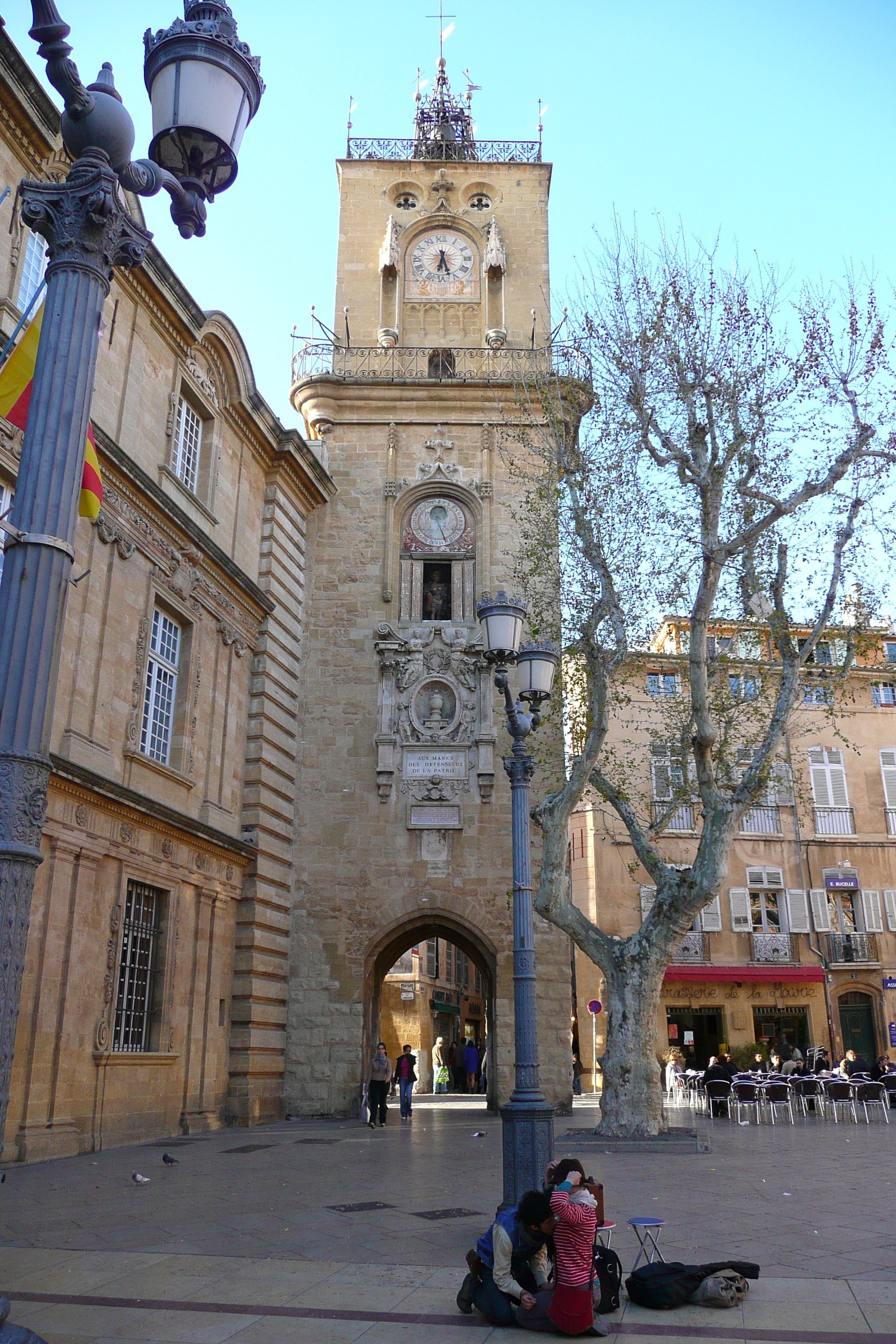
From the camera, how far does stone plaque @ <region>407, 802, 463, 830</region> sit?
2038 centimetres

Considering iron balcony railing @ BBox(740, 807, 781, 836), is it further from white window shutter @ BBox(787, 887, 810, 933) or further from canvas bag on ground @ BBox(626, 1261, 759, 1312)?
canvas bag on ground @ BBox(626, 1261, 759, 1312)

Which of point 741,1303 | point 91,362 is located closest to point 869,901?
point 741,1303

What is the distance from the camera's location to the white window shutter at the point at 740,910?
29.5 m

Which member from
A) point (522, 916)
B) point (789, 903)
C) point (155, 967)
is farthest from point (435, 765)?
point (789, 903)

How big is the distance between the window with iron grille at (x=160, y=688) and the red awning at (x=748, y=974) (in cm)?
1720

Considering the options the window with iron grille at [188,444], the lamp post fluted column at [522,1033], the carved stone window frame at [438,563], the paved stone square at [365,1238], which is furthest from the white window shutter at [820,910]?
the lamp post fluted column at [522,1033]

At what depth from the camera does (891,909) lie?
98.2 ft

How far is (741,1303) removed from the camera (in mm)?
6121

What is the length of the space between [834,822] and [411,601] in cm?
1587

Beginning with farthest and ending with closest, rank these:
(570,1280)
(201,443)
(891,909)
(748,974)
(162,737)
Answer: (891,909) < (748,974) < (201,443) < (162,737) < (570,1280)

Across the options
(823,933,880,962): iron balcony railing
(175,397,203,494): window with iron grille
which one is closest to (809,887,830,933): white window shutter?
(823,933,880,962): iron balcony railing

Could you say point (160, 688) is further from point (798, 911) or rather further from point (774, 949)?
point (798, 911)

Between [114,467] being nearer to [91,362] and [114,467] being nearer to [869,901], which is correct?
[91,362]

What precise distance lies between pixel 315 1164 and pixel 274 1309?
22.1 ft
